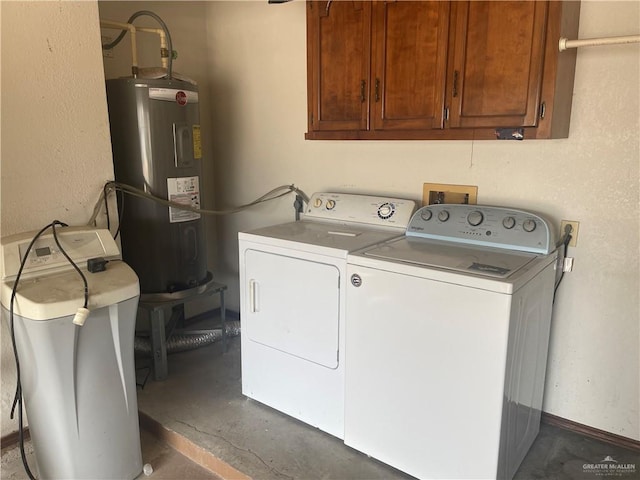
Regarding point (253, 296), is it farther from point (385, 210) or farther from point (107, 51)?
point (107, 51)

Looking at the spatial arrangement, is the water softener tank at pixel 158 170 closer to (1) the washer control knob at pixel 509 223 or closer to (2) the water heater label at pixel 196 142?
(2) the water heater label at pixel 196 142

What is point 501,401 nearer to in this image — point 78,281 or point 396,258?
point 396,258

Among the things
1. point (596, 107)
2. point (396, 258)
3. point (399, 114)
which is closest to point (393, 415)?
point (396, 258)

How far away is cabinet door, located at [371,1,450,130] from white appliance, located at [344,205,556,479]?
497mm

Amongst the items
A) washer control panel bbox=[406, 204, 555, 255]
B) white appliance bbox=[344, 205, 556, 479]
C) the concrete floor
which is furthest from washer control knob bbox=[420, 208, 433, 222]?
the concrete floor

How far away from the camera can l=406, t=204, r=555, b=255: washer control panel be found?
187cm

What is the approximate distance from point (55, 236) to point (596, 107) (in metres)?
2.18

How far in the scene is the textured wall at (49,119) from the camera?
1.90 metres

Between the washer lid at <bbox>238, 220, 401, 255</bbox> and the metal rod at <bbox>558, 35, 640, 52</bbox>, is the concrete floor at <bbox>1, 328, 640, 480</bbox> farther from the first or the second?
the metal rod at <bbox>558, 35, 640, 52</bbox>

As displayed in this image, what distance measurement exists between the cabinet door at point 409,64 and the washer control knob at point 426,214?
15.5 inches

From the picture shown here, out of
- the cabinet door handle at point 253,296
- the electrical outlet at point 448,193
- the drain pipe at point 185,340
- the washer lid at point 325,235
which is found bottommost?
the drain pipe at point 185,340

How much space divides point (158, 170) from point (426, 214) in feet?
4.45

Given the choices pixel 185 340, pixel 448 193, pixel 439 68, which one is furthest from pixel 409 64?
pixel 185 340

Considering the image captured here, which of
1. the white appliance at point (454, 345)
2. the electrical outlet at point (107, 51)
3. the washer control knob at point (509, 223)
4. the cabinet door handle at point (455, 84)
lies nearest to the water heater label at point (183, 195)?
the electrical outlet at point (107, 51)
